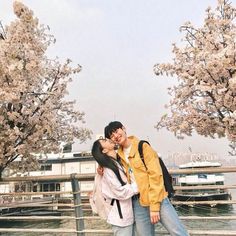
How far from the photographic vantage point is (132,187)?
3.32m

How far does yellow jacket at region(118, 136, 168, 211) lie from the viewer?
3.16m

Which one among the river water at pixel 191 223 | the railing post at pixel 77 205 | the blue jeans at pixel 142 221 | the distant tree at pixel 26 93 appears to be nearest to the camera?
the blue jeans at pixel 142 221

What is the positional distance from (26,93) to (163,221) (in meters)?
4.79

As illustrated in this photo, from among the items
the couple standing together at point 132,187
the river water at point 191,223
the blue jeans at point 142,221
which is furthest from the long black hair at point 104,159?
the river water at point 191,223

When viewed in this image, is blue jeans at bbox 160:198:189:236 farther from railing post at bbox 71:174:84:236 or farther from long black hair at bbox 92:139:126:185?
railing post at bbox 71:174:84:236

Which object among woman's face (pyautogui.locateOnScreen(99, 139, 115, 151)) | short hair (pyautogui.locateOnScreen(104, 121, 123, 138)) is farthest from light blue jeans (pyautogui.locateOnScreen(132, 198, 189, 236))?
short hair (pyautogui.locateOnScreen(104, 121, 123, 138))

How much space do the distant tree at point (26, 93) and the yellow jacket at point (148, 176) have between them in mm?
3974

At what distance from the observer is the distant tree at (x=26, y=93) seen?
6.84m

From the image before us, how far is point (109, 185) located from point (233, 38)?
21.1 feet

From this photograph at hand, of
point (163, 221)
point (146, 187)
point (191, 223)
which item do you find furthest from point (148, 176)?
point (191, 223)

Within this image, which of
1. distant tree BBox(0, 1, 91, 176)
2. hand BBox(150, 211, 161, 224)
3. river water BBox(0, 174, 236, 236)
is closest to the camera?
hand BBox(150, 211, 161, 224)

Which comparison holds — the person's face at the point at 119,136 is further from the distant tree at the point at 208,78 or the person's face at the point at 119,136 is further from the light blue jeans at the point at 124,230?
the distant tree at the point at 208,78

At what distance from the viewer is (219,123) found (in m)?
8.44

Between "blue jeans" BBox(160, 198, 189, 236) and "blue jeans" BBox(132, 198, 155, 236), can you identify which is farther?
"blue jeans" BBox(132, 198, 155, 236)
